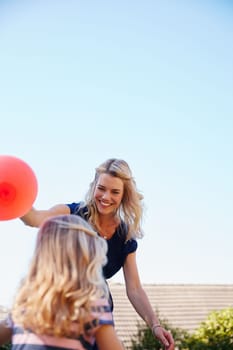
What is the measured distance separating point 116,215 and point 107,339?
5.22ft

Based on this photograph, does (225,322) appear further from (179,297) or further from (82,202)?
(82,202)

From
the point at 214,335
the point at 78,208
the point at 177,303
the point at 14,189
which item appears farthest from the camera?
the point at 177,303

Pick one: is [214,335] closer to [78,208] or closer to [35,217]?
[78,208]

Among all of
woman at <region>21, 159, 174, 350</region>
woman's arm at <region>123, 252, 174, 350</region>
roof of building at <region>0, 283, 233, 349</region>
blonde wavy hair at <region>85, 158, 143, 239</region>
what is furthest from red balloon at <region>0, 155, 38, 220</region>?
roof of building at <region>0, 283, 233, 349</region>

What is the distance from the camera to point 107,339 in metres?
2.08

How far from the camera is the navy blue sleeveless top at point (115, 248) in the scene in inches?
137

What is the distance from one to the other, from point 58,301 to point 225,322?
8.26 metres

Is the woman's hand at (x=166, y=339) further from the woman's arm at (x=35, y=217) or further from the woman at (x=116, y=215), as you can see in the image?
the woman's arm at (x=35, y=217)

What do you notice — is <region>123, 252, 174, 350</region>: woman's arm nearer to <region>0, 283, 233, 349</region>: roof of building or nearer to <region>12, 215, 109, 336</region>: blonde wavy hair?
<region>12, 215, 109, 336</region>: blonde wavy hair

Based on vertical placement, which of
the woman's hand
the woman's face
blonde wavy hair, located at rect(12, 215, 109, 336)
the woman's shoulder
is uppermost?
the woman's face

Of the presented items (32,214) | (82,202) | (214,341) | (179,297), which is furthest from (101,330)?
(179,297)

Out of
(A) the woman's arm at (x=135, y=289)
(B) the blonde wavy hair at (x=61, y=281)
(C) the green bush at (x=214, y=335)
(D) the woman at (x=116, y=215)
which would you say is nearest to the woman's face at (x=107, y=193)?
(D) the woman at (x=116, y=215)

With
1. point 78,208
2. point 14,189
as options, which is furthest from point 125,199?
point 14,189

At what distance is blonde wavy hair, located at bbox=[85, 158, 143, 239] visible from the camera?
11.6 feet
